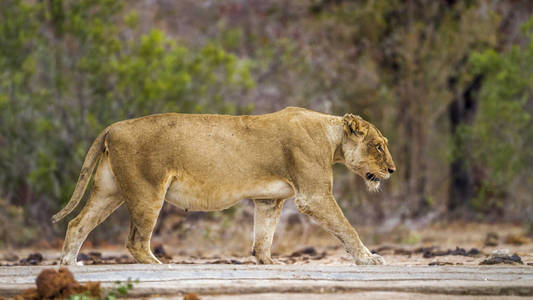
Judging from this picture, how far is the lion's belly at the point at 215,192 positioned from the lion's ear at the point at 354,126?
87cm

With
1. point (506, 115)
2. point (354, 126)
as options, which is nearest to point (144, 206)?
point (354, 126)

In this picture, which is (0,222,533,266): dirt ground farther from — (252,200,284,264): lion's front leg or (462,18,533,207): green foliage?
(462,18,533,207): green foliage

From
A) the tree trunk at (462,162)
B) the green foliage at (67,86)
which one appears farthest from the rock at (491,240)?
the tree trunk at (462,162)

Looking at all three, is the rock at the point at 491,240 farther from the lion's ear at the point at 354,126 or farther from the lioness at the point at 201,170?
the lioness at the point at 201,170

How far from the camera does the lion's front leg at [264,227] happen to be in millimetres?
8000

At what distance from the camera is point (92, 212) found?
7527 mm

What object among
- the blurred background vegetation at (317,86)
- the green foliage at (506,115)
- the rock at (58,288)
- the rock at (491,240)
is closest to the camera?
the rock at (58,288)

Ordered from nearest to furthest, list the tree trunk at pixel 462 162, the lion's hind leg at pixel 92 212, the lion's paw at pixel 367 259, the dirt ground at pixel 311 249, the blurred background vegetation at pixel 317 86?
1. the lion's paw at pixel 367 259
2. the lion's hind leg at pixel 92 212
3. the dirt ground at pixel 311 249
4. the blurred background vegetation at pixel 317 86
5. the tree trunk at pixel 462 162

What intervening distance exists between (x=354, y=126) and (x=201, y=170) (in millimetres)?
1608

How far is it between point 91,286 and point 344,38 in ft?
46.8

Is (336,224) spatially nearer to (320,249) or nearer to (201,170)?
(201,170)

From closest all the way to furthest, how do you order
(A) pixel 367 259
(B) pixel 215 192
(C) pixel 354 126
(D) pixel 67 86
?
(A) pixel 367 259
(B) pixel 215 192
(C) pixel 354 126
(D) pixel 67 86

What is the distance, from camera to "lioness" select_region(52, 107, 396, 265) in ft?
24.0

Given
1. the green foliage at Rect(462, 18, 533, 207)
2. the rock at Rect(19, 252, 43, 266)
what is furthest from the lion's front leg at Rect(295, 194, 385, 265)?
the green foliage at Rect(462, 18, 533, 207)
